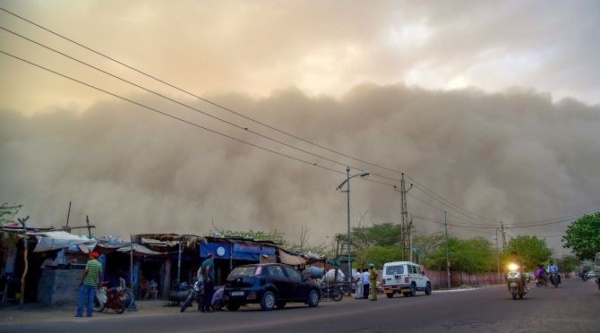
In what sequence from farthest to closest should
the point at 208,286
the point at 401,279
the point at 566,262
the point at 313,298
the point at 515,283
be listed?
the point at 566,262
the point at 401,279
the point at 515,283
the point at 313,298
the point at 208,286

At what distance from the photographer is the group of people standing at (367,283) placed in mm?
21913

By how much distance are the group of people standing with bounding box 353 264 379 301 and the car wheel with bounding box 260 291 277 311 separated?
8.88 m

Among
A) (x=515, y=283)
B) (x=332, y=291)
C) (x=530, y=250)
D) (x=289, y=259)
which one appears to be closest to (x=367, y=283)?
(x=332, y=291)

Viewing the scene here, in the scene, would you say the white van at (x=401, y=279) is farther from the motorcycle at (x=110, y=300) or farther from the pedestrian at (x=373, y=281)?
the motorcycle at (x=110, y=300)

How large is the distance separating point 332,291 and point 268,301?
9255 millimetres

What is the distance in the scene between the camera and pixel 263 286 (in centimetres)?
1375

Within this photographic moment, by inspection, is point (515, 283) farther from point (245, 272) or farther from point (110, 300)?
point (110, 300)

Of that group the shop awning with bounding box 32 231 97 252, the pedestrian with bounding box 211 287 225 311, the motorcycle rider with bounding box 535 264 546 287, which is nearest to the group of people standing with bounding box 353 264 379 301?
the pedestrian with bounding box 211 287 225 311

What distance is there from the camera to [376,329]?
325 inches

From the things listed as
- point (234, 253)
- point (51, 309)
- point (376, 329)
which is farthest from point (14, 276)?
point (376, 329)

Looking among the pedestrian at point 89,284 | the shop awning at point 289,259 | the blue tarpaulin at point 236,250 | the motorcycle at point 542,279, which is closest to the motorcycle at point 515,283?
the shop awning at point 289,259

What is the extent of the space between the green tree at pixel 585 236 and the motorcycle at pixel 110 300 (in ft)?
167

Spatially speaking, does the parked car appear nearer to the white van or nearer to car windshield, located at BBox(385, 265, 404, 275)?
the white van

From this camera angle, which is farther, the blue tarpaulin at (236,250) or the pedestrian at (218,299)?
the blue tarpaulin at (236,250)
